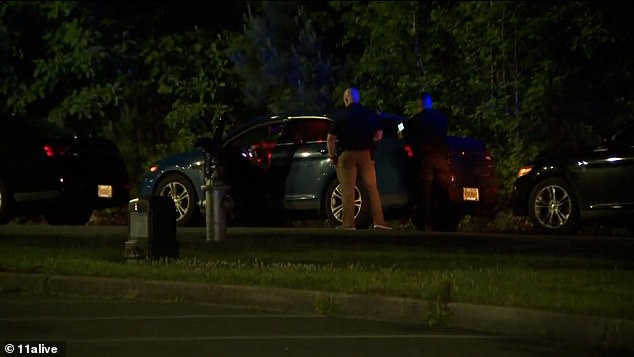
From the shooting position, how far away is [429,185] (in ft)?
58.5

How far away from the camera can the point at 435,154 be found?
17.8 metres

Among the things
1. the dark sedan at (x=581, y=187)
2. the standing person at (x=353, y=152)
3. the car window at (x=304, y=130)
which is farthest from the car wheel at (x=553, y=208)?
the car window at (x=304, y=130)

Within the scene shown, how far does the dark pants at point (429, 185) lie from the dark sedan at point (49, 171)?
4968 millimetres

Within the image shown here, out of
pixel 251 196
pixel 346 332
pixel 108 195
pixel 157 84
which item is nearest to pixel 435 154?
pixel 251 196

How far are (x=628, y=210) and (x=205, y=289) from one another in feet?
23.0

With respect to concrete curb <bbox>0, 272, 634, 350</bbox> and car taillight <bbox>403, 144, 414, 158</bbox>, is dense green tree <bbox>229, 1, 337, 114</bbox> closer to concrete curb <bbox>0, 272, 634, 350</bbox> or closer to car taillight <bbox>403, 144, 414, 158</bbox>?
car taillight <bbox>403, 144, 414, 158</bbox>

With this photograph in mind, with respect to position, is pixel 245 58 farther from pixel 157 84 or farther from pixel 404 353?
pixel 404 353

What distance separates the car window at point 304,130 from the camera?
62.6 feet

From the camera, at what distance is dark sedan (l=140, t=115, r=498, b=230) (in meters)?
18.3

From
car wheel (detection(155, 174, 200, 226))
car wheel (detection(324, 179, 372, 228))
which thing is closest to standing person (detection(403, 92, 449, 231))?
car wheel (detection(324, 179, 372, 228))

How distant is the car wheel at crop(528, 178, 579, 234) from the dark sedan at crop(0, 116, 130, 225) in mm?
6287

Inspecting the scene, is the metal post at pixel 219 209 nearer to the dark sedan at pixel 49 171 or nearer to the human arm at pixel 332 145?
the human arm at pixel 332 145

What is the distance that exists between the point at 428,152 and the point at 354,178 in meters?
0.95

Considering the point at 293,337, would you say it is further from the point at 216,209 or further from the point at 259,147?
the point at 259,147
